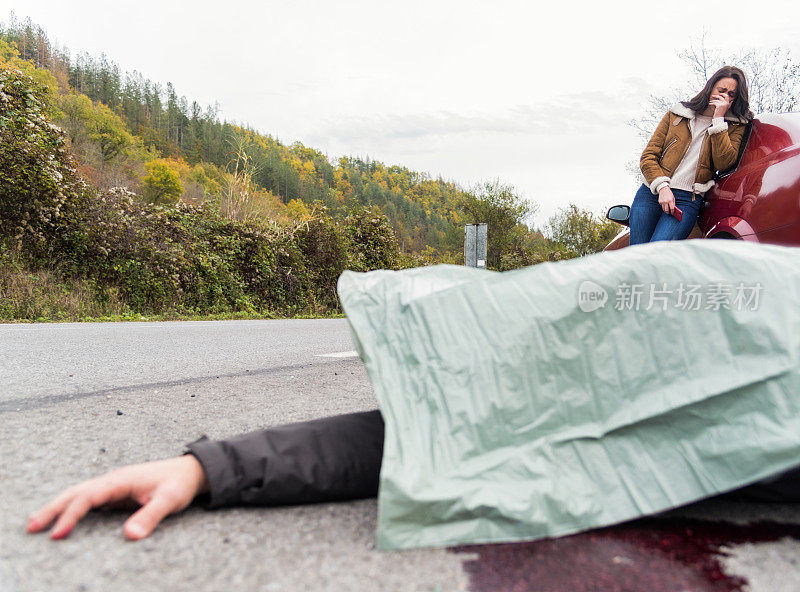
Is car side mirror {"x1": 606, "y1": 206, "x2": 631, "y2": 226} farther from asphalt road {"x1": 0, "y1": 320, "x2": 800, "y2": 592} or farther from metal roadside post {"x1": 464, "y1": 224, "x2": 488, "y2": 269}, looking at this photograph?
metal roadside post {"x1": 464, "y1": 224, "x2": 488, "y2": 269}

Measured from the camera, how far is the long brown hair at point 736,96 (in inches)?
115

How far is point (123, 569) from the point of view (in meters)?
1.09

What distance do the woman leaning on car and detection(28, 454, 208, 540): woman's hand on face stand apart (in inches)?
104

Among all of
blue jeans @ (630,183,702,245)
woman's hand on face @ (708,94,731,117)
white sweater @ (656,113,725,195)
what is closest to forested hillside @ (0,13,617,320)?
blue jeans @ (630,183,702,245)

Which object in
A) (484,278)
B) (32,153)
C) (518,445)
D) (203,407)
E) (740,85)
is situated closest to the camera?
(518,445)

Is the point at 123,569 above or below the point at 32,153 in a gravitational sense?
below

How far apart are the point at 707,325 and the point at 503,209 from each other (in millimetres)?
39581

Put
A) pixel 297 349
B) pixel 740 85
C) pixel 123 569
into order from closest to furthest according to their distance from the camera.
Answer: pixel 123 569, pixel 740 85, pixel 297 349

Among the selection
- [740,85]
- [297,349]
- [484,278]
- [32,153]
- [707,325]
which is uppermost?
[32,153]

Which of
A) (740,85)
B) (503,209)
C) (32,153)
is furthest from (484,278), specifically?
(503,209)

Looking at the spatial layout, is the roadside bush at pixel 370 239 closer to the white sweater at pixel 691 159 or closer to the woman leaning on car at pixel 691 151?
the woman leaning on car at pixel 691 151

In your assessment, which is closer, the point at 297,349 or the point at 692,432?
the point at 692,432

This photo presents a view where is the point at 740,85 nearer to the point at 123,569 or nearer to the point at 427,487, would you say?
the point at 427,487

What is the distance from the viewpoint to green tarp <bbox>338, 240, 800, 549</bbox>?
1.22 meters
